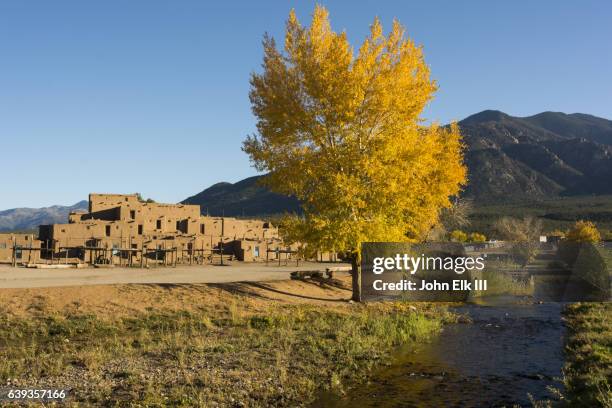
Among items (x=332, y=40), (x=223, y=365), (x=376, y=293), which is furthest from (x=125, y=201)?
(x=223, y=365)

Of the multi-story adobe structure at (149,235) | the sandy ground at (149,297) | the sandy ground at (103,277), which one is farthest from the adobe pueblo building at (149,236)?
the sandy ground at (149,297)

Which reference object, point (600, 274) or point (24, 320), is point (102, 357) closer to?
point (24, 320)

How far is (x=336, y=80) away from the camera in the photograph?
22.8 metres

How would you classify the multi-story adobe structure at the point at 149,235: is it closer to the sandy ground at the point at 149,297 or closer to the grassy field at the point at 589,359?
the sandy ground at the point at 149,297

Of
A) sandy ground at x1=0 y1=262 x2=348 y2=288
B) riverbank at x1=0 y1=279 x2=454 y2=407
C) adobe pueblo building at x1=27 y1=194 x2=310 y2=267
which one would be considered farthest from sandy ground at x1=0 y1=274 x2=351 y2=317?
adobe pueblo building at x1=27 y1=194 x2=310 y2=267

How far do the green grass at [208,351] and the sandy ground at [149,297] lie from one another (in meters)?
0.75

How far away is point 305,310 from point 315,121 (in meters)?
8.23

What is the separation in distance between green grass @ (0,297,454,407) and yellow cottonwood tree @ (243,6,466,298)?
3845 millimetres

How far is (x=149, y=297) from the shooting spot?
2461cm

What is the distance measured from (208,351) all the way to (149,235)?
53.7m

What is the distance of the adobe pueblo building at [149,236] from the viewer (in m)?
62.4

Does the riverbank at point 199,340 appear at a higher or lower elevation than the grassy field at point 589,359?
higher

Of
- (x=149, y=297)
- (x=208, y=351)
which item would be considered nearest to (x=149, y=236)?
(x=149, y=297)

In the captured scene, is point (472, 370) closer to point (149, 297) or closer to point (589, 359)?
point (589, 359)
